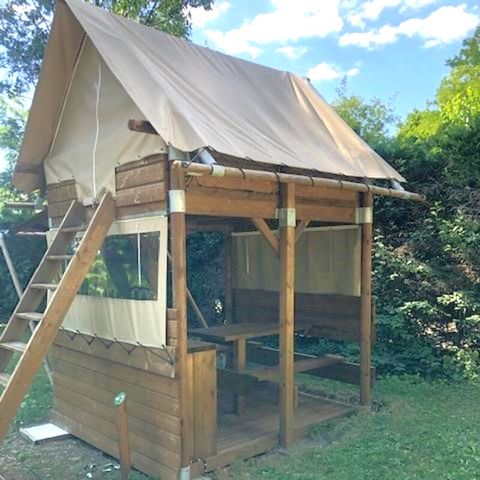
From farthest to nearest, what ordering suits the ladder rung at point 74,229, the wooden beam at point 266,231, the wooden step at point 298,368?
the wooden step at point 298,368, the wooden beam at point 266,231, the ladder rung at point 74,229

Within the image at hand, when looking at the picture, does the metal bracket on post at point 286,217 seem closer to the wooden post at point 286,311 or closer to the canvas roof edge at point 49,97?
the wooden post at point 286,311

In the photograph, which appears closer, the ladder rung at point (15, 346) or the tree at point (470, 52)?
the ladder rung at point (15, 346)

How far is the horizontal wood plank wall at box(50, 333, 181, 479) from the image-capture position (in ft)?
12.3

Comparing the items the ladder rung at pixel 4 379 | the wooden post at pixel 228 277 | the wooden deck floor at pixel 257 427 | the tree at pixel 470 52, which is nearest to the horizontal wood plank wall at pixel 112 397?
the wooden deck floor at pixel 257 427

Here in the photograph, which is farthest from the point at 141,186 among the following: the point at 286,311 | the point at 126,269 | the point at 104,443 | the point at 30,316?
the point at 104,443

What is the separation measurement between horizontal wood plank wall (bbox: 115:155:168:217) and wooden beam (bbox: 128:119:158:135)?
0.25 metres

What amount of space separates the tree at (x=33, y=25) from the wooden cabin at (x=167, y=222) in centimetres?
646

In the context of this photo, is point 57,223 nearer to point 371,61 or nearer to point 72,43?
point 72,43

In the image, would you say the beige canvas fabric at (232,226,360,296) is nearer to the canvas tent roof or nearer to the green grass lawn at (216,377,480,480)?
the canvas tent roof

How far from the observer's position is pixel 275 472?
388 centimetres

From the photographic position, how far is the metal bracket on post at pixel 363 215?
5.16 m

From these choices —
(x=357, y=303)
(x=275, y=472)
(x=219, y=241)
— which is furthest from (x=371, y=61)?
(x=275, y=472)

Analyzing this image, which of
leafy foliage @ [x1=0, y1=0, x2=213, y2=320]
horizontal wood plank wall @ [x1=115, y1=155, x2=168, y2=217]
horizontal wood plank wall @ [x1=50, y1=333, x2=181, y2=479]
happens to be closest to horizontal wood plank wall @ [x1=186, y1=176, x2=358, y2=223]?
horizontal wood plank wall @ [x1=115, y1=155, x2=168, y2=217]

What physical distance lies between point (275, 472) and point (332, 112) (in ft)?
12.2
